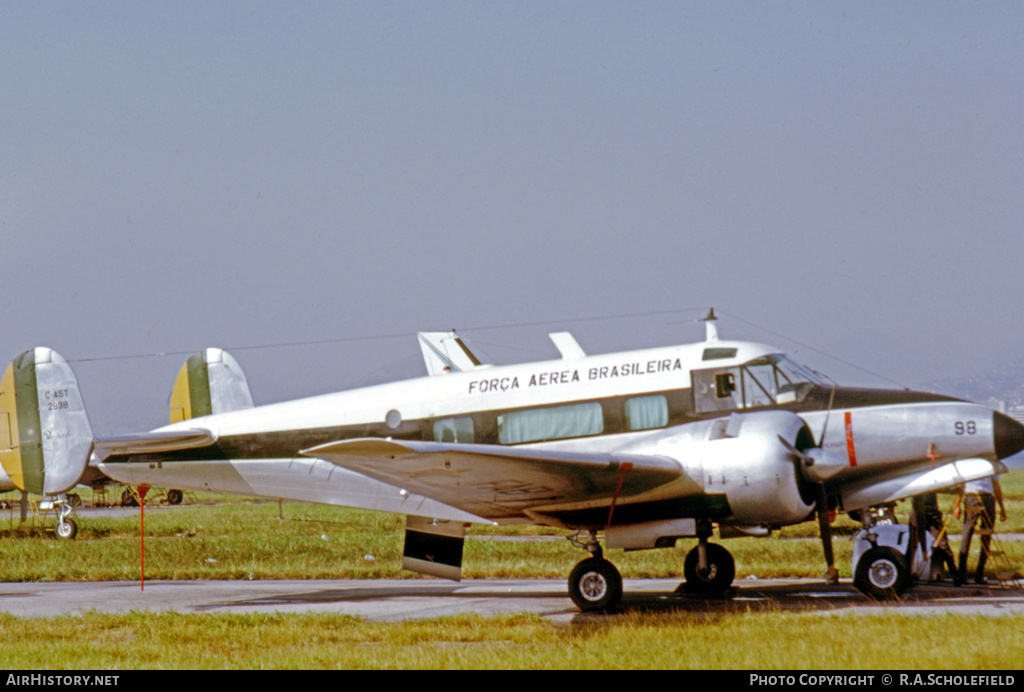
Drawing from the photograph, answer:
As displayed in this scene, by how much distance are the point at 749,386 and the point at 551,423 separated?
2876mm

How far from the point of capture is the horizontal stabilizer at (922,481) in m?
14.0

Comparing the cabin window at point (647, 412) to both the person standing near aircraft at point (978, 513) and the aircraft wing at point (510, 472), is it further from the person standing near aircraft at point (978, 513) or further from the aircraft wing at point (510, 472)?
the person standing near aircraft at point (978, 513)

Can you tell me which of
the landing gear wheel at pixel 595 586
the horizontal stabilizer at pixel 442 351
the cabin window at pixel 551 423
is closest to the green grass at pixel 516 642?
the landing gear wheel at pixel 595 586

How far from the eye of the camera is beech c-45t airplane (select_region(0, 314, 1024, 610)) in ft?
43.1

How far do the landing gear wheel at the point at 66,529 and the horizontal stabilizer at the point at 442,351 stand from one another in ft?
43.3

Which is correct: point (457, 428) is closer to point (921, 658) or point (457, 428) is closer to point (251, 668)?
point (251, 668)

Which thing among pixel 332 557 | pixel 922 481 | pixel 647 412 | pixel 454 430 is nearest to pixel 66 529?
pixel 332 557

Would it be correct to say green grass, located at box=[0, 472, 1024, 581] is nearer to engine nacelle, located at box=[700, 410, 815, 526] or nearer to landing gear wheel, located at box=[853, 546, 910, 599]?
landing gear wheel, located at box=[853, 546, 910, 599]

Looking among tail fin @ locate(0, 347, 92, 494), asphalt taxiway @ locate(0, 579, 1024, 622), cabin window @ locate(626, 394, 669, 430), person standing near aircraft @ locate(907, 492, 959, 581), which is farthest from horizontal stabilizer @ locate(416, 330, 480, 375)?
person standing near aircraft @ locate(907, 492, 959, 581)

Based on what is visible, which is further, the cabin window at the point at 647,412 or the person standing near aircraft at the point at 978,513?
the person standing near aircraft at the point at 978,513
